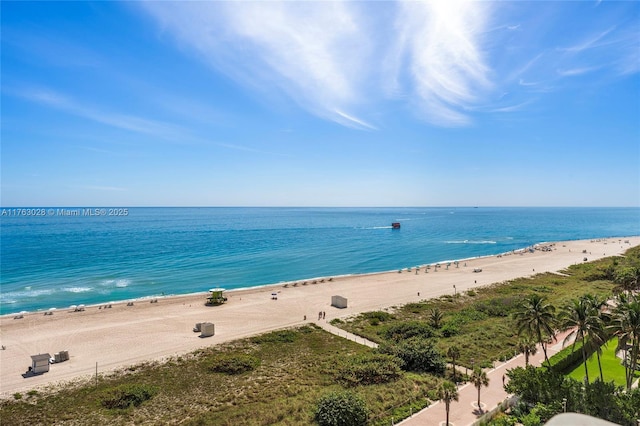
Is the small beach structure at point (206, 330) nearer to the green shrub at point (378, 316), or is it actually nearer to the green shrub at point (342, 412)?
the green shrub at point (378, 316)

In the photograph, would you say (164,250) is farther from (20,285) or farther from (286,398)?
(286,398)

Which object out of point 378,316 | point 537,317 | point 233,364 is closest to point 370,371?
point 233,364

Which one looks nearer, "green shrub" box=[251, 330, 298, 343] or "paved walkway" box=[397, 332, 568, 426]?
"paved walkway" box=[397, 332, 568, 426]

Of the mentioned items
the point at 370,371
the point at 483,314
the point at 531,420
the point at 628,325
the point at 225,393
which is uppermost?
the point at 628,325

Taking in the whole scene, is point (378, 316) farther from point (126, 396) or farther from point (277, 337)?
point (126, 396)

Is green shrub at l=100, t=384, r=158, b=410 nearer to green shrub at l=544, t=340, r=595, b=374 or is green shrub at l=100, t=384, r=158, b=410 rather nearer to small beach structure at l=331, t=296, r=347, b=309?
small beach structure at l=331, t=296, r=347, b=309

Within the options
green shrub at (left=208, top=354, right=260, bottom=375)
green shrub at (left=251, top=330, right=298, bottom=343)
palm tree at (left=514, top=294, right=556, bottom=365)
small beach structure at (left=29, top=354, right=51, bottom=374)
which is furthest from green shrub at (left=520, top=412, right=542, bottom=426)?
small beach structure at (left=29, top=354, right=51, bottom=374)
